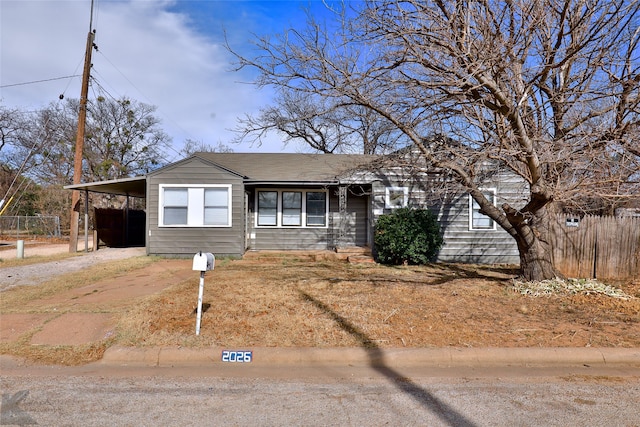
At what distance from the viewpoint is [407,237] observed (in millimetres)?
11523

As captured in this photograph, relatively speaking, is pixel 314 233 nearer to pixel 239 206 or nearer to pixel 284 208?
pixel 284 208

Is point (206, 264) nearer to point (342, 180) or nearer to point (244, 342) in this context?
point (244, 342)

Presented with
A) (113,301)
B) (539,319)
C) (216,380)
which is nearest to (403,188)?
(539,319)

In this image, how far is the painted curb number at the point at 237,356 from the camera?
4734 millimetres

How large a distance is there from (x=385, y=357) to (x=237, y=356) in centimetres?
177

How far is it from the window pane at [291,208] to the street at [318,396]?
10.2 meters

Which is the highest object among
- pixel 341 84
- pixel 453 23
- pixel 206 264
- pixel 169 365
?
pixel 453 23

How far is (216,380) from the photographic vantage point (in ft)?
13.8

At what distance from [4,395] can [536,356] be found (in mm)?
5761

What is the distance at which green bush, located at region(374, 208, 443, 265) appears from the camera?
456 inches

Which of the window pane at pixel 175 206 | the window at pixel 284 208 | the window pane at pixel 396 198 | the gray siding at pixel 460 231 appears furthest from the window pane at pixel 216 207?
the window pane at pixel 396 198

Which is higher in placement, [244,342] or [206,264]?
[206,264]

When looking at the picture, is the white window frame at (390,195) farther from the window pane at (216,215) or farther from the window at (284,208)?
the window pane at (216,215)

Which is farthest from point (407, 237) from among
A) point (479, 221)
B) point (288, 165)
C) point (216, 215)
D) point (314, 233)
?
point (216, 215)
